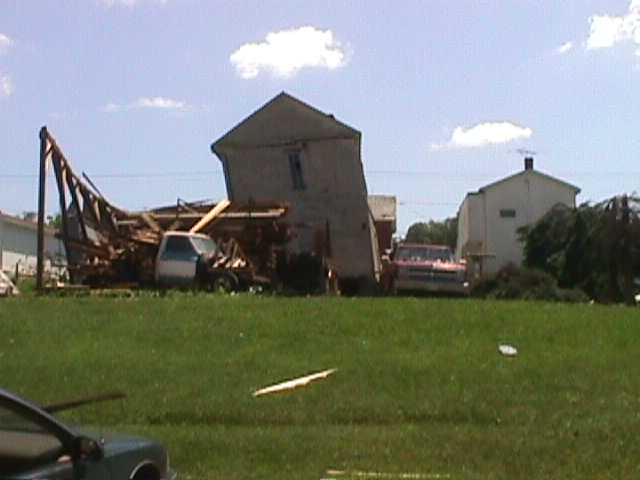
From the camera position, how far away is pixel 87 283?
32750 millimetres

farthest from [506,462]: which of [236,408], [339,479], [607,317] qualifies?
[607,317]

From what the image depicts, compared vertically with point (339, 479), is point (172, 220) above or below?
above

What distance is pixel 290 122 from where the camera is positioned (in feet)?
161

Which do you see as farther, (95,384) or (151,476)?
(95,384)

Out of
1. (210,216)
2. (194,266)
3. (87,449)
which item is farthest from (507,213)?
(87,449)

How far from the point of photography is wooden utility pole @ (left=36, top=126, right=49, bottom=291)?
1250 inches

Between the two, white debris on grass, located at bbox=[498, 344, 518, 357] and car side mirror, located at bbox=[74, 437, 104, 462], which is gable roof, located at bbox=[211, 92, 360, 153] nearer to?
white debris on grass, located at bbox=[498, 344, 518, 357]

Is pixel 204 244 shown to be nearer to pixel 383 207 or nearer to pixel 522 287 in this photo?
pixel 522 287

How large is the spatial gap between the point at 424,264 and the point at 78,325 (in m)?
19.7

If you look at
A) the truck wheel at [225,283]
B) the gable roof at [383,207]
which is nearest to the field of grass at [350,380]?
the truck wheel at [225,283]

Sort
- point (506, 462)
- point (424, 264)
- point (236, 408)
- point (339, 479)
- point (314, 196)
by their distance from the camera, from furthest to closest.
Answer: point (314, 196) < point (424, 264) < point (236, 408) < point (506, 462) < point (339, 479)

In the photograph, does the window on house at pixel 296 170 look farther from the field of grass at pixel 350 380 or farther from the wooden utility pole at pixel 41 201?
the field of grass at pixel 350 380

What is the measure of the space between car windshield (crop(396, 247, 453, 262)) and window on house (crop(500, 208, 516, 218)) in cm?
3572

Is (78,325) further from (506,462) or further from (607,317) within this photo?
(506,462)
